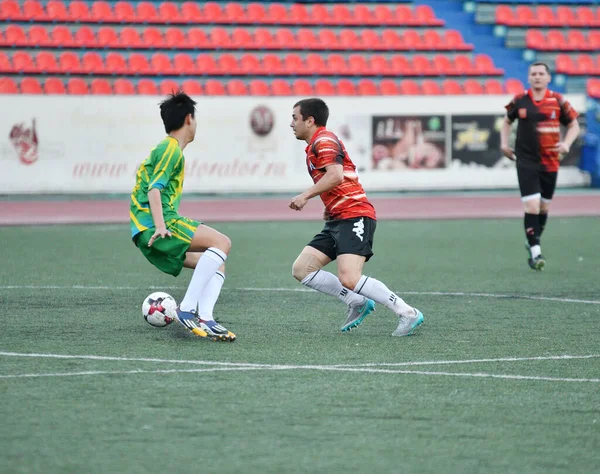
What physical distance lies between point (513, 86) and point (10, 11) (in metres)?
11.6

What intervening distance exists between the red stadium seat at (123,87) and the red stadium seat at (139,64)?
47cm

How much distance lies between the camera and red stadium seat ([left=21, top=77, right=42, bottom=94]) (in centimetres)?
2264

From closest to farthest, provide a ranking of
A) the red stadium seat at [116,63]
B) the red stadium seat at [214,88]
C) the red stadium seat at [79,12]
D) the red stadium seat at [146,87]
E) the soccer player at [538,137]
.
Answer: the soccer player at [538,137] < the red stadium seat at [146,87] < the red stadium seat at [116,63] < the red stadium seat at [214,88] < the red stadium seat at [79,12]

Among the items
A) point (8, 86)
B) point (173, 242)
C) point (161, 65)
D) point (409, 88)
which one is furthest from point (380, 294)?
point (409, 88)

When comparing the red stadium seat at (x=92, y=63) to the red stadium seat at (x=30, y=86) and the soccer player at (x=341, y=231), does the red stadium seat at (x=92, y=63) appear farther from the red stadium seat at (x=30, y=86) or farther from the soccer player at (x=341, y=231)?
the soccer player at (x=341, y=231)

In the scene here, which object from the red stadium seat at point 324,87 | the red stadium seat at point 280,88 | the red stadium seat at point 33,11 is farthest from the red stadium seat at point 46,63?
the red stadium seat at point 324,87

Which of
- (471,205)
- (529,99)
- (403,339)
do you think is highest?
(529,99)

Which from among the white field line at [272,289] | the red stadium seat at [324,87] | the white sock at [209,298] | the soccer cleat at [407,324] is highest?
the red stadium seat at [324,87]

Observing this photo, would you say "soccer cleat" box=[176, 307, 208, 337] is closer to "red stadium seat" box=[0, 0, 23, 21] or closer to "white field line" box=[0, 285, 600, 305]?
"white field line" box=[0, 285, 600, 305]

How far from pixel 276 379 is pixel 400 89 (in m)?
20.2

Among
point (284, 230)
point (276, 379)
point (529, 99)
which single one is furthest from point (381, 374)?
point (284, 230)

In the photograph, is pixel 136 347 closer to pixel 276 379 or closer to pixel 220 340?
pixel 220 340

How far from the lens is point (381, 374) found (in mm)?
5895

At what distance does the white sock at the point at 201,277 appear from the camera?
7.06m
